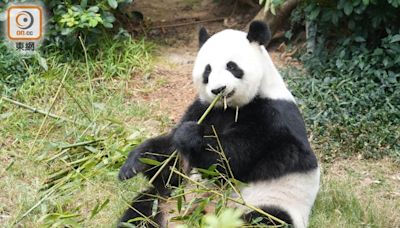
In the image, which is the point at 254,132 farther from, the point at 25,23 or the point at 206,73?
the point at 25,23

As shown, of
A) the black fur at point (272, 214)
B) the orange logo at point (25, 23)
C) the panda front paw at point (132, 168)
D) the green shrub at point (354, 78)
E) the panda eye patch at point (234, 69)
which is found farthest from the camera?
the orange logo at point (25, 23)

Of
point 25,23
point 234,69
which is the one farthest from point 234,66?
point 25,23

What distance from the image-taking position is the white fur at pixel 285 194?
4.05 meters

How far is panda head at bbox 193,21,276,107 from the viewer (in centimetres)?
399

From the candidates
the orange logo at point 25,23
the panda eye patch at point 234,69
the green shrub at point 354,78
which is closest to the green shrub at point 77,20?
the orange logo at point 25,23

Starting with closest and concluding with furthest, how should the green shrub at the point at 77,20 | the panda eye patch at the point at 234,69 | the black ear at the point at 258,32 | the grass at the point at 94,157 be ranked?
the panda eye patch at the point at 234,69 → the black ear at the point at 258,32 → the grass at the point at 94,157 → the green shrub at the point at 77,20

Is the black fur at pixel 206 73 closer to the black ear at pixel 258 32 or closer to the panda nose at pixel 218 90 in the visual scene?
the panda nose at pixel 218 90

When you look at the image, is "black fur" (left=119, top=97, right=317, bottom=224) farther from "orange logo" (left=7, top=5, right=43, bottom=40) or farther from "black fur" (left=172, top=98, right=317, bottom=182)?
"orange logo" (left=7, top=5, right=43, bottom=40)

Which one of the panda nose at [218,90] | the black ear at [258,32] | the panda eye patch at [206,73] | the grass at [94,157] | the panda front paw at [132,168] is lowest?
the grass at [94,157]

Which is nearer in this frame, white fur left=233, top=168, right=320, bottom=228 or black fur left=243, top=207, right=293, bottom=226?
black fur left=243, top=207, right=293, bottom=226

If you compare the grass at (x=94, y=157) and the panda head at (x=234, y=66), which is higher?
the panda head at (x=234, y=66)

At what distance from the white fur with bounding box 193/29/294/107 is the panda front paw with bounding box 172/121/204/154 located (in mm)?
217

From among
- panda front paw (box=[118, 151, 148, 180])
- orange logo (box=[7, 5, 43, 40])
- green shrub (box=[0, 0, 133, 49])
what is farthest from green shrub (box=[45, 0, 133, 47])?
panda front paw (box=[118, 151, 148, 180])

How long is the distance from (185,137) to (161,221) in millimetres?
608
